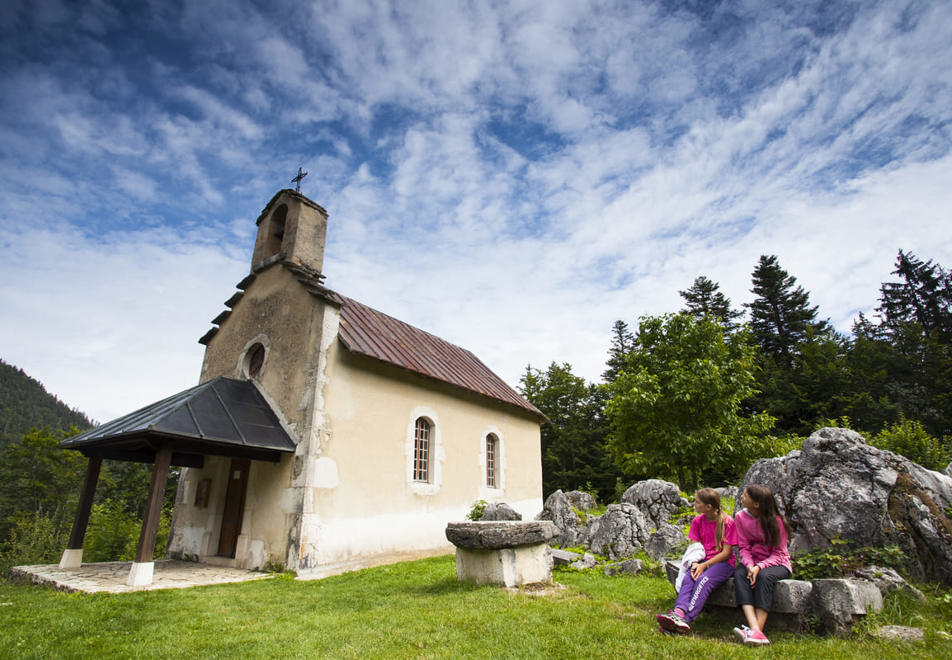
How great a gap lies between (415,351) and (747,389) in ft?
41.4

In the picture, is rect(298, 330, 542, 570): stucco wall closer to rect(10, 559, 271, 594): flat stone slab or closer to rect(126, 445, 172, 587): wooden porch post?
rect(10, 559, 271, 594): flat stone slab

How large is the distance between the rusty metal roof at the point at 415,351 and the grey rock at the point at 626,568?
6897 millimetres

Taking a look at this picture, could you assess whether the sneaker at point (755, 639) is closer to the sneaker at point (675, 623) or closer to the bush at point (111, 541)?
the sneaker at point (675, 623)

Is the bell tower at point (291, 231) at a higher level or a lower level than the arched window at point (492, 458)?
A: higher

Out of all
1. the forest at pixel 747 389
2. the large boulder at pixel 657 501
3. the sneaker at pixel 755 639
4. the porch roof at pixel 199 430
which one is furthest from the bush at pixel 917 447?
the porch roof at pixel 199 430

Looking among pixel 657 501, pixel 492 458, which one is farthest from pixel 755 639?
pixel 492 458

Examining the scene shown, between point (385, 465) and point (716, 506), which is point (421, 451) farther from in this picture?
point (716, 506)

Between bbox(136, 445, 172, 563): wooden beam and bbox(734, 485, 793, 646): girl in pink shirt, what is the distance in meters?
9.01

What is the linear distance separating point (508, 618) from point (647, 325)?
17.1 metres

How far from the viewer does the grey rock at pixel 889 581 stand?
4.55 metres

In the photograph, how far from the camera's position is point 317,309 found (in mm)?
11281

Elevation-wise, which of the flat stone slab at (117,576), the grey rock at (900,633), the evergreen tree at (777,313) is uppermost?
the evergreen tree at (777,313)

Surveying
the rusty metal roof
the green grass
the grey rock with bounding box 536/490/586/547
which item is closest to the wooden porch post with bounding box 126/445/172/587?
the green grass

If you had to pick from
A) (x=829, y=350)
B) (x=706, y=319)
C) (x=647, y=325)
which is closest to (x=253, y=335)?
(x=647, y=325)
